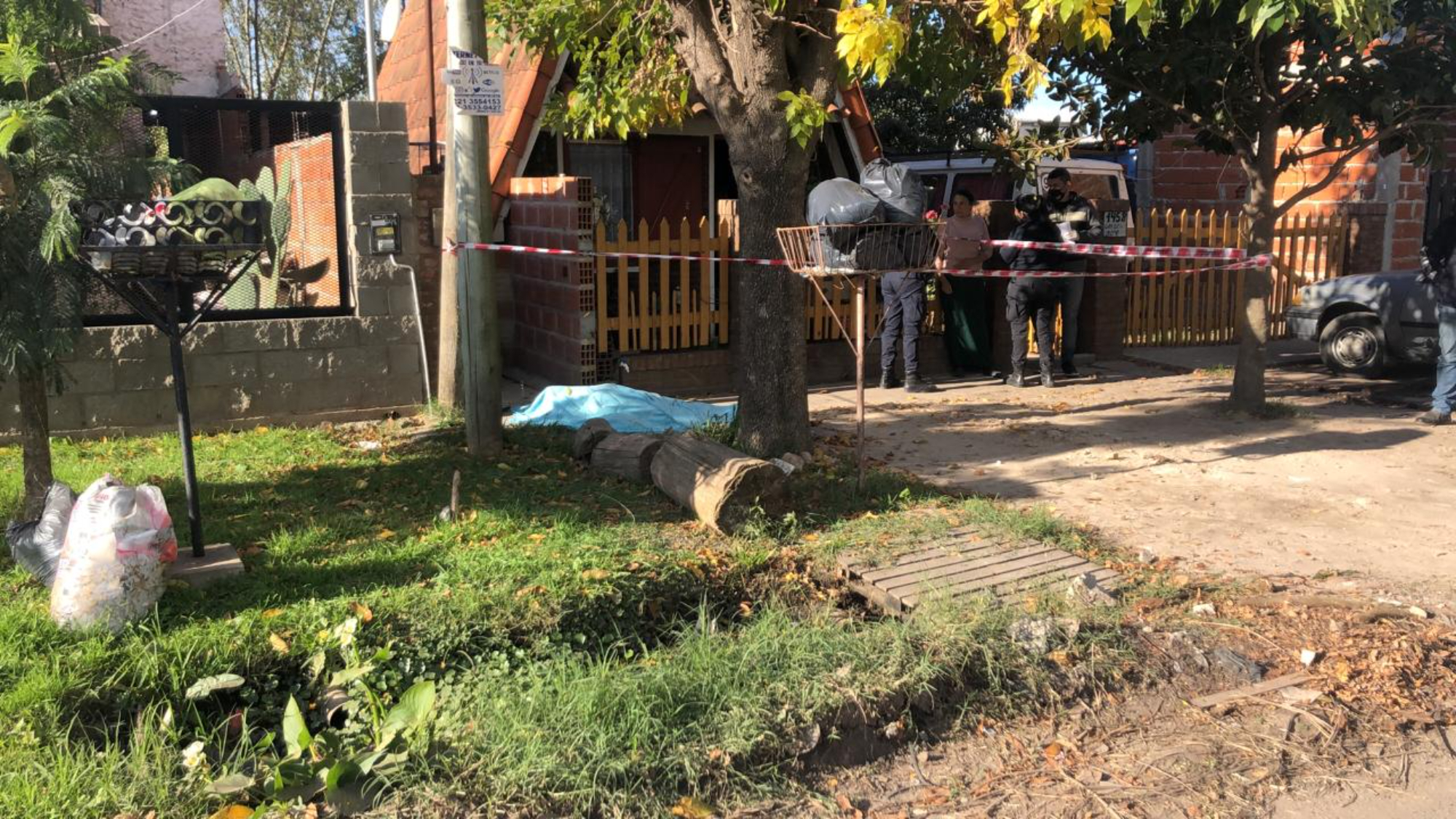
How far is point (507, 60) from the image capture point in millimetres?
12281

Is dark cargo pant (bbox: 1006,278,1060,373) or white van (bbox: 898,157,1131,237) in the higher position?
white van (bbox: 898,157,1131,237)

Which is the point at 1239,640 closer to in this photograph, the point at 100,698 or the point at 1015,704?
the point at 1015,704

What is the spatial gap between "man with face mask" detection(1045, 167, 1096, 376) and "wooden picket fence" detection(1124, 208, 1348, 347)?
4.90 feet

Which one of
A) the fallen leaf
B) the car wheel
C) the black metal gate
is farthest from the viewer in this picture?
the black metal gate

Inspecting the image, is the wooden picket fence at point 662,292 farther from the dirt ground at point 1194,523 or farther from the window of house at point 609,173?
the window of house at point 609,173

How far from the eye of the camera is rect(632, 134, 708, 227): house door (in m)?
13.2

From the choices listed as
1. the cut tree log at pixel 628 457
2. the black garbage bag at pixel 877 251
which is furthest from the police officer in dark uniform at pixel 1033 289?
the cut tree log at pixel 628 457

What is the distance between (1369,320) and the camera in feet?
36.5

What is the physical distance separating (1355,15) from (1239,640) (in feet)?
9.73

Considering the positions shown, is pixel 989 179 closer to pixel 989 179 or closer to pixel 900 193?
pixel 989 179

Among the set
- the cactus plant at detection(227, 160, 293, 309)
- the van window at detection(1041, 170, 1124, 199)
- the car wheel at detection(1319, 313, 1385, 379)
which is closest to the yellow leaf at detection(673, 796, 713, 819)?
the cactus plant at detection(227, 160, 293, 309)

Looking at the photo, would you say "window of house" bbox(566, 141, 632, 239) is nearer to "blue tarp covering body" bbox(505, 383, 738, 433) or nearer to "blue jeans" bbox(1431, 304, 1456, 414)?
"blue tarp covering body" bbox(505, 383, 738, 433)

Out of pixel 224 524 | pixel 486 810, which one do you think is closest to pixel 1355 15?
pixel 486 810

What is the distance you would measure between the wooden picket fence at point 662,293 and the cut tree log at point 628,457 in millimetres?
3043
